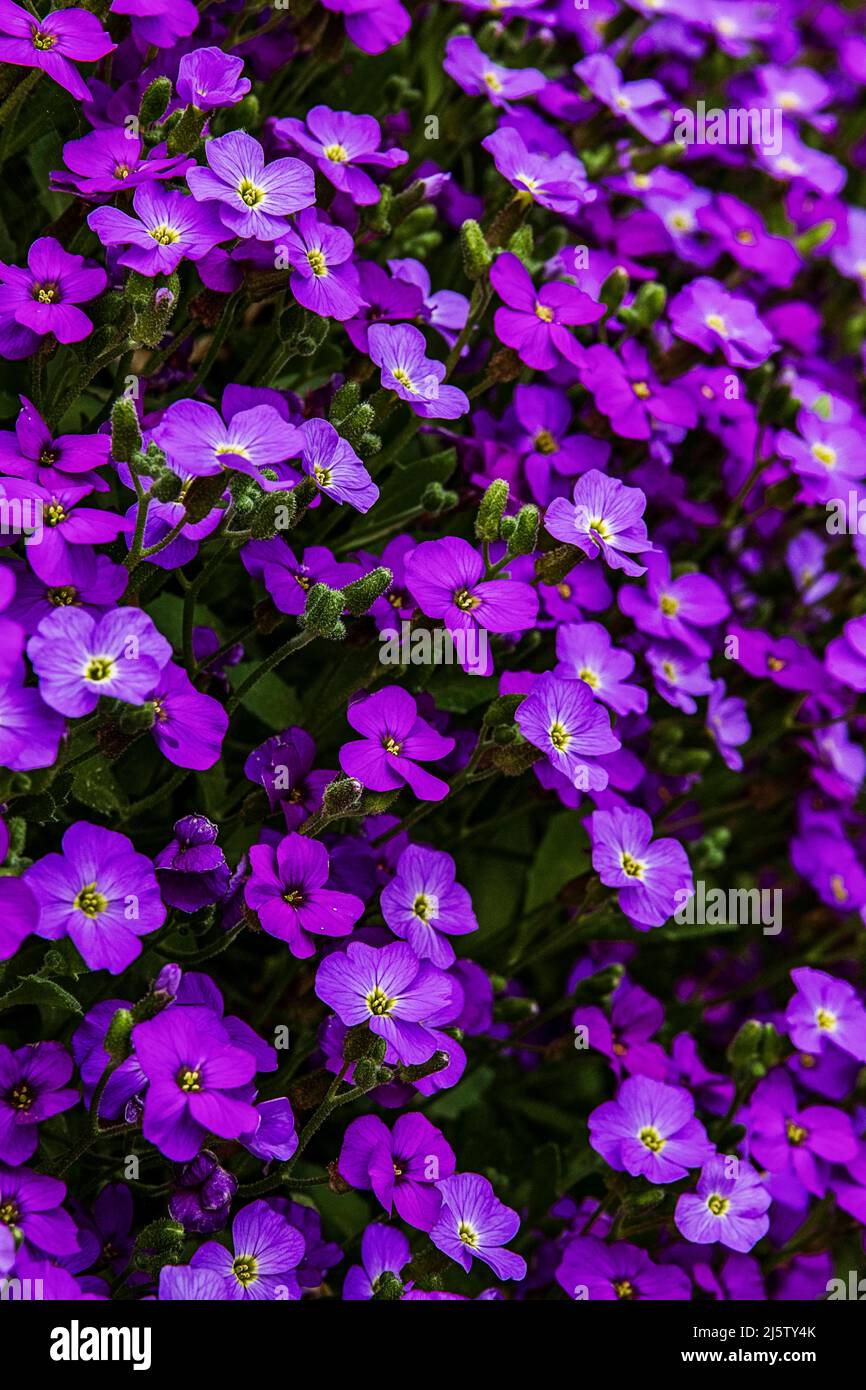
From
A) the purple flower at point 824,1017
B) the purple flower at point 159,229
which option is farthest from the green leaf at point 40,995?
the purple flower at point 824,1017

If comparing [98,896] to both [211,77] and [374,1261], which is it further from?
[211,77]

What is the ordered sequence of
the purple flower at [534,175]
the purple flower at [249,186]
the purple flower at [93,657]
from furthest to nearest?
the purple flower at [534,175], the purple flower at [249,186], the purple flower at [93,657]

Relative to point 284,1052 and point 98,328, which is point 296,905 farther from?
A: point 98,328

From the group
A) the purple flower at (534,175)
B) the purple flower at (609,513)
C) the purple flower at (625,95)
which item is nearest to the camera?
the purple flower at (609,513)

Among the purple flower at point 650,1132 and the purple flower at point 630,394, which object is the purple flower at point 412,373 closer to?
the purple flower at point 630,394

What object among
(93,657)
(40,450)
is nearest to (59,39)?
(40,450)

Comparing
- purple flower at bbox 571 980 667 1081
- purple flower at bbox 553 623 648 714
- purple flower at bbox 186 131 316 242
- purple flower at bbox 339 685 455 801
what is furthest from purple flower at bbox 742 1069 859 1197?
purple flower at bbox 186 131 316 242
